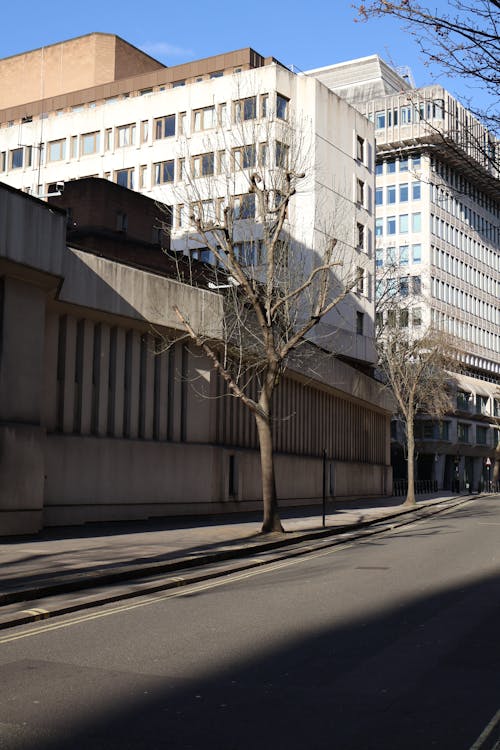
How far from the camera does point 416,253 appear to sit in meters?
86.2

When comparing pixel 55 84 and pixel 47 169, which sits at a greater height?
pixel 55 84

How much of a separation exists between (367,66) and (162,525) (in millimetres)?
92208

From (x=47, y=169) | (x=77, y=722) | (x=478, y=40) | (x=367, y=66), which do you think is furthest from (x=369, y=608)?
(x=367, y=66)

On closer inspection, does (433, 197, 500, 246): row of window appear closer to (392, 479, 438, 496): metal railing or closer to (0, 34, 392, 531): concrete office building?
(392, 479, 438, 496): metal railing

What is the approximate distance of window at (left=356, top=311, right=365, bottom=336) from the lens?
50031 millimetres

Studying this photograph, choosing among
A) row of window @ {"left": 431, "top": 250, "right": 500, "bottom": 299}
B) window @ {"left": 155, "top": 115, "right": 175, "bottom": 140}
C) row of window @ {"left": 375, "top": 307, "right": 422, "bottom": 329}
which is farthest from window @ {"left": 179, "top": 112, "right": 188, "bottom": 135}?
row of window @ {"left": 431, "top": 250, "right": 500, "bottom": 299}

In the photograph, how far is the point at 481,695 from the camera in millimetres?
6406

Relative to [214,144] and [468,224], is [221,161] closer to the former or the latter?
[214,144]

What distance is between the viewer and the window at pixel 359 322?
50.0m

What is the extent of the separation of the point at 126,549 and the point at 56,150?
44937mm

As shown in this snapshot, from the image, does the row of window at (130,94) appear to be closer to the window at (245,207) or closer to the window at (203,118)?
the window at (203,118)

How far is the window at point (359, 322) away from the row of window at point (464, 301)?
36.6 m

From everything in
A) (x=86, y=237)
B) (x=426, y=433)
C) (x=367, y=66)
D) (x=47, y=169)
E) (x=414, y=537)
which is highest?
(x=367, y=66)

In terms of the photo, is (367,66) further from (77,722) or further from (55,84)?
(77,722)
